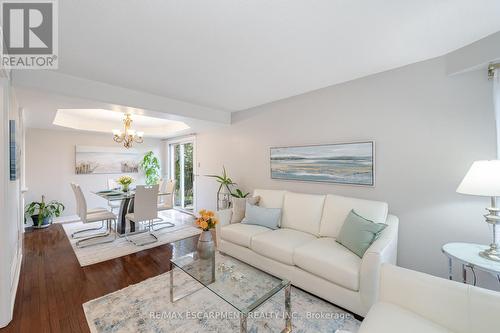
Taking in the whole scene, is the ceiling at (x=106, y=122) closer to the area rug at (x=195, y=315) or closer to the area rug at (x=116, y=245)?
the area rug at (x=116, y=245)

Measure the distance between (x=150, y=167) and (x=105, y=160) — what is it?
3.82 ft

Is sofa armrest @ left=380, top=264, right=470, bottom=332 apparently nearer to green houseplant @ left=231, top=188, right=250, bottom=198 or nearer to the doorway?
green houseplant @ left=231, top=188, right=250, bottom=198

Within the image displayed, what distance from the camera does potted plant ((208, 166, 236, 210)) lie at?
4352mm

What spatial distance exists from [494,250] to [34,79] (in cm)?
469

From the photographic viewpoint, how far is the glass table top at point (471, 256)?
1.48 m

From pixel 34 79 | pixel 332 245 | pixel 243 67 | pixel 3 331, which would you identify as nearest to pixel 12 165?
pixel 34 79

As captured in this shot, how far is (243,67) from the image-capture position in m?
2.38

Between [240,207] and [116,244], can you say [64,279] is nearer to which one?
[116,244]

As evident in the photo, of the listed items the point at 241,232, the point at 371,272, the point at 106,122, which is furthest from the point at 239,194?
the point at 106,122

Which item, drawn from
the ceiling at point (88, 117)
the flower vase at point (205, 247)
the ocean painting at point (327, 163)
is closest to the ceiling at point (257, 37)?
the ceiling at point (88, 117)

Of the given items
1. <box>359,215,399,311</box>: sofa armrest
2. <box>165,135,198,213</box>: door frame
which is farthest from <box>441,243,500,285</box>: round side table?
<box>165,135,198,213</box>: door frame

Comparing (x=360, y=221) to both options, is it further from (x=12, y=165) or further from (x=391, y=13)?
(x=12, y=165)

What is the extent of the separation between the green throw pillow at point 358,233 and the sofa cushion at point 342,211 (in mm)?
163

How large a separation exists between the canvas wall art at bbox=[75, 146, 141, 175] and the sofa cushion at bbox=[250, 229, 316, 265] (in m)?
5.08
